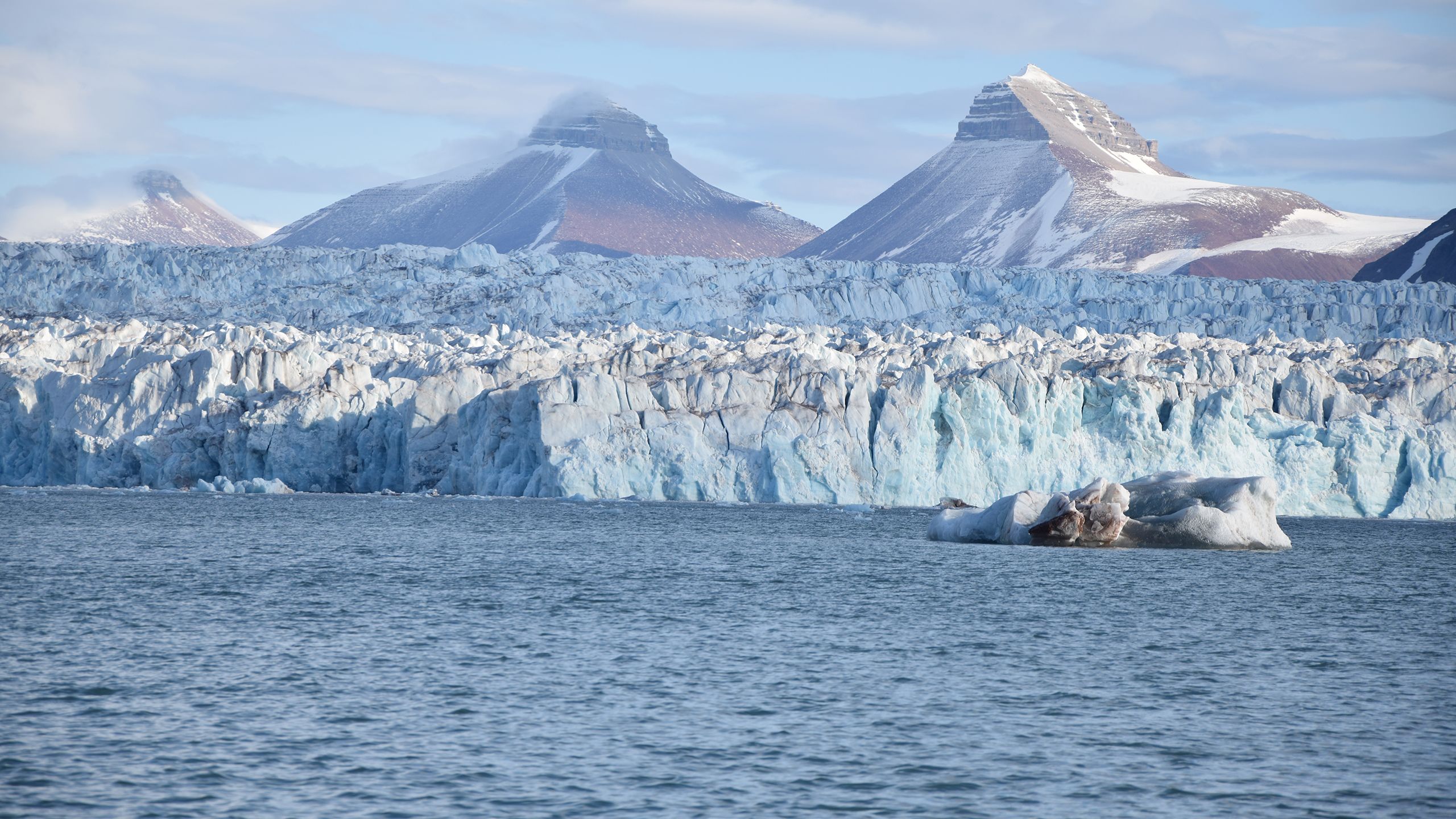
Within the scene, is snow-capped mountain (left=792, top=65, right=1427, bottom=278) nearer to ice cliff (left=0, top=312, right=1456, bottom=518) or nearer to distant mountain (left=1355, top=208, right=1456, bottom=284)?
distant mountain (left=1355, top=208, right=1456, bottom=284)

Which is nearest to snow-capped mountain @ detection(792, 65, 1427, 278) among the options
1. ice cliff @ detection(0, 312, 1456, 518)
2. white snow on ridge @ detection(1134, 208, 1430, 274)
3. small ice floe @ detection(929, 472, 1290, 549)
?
white snow on ridge @ detection(1134, 208, 1430, 274)

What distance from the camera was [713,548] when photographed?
39.2 m

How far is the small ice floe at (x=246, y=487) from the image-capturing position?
51.7 meters

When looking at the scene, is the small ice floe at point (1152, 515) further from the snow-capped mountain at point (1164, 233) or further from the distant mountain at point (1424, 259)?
the snow-capped mountain at point (1164, 233)

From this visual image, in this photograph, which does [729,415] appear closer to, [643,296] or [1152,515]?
[1152,515]

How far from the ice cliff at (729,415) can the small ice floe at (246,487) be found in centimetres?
78

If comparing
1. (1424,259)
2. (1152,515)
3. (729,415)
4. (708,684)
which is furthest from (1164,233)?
(708,684)

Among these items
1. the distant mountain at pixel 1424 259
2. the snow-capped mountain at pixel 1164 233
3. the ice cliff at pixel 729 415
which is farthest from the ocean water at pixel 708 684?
the snow-capped mountain at pixel 1164 233

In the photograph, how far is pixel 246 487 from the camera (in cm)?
5212

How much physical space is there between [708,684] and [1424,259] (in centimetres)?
13793

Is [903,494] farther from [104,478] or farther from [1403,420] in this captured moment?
[104,478]

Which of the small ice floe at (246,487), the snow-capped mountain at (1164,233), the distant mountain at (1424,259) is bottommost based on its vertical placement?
the small ice floe at (246,487)

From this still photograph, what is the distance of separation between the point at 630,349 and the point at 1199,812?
41739 mm

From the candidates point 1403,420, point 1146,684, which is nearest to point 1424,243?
point 1403,420
